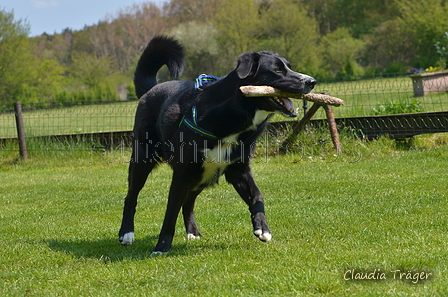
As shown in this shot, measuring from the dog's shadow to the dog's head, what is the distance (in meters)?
1.28

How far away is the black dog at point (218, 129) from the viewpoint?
13.0ft

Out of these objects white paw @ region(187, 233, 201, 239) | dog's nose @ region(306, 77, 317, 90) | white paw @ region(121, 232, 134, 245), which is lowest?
white paw @ region(187, 233, 201, 239)

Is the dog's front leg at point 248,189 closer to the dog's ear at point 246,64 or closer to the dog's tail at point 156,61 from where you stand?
the dog's ear at point 246,64

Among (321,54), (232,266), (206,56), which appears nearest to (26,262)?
(232,266)

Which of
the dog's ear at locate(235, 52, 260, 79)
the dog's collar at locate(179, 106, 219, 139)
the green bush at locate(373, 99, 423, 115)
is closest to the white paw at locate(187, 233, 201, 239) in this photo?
the dog's collar at locate(179, 106, 219, 139)

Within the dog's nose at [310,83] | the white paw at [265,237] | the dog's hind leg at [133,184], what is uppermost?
the dog's nose at [310,83]

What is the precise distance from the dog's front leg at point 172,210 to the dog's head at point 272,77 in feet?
3.09

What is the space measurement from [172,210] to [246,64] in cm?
136

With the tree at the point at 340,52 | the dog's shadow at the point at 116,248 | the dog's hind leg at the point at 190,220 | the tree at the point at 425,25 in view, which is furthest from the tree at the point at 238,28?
the dog's shadow at the point at 116,248

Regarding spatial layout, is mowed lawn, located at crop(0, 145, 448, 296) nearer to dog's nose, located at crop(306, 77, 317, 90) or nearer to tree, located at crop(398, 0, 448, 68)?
dog's nose, located at crop(306, 77, 317, 90)

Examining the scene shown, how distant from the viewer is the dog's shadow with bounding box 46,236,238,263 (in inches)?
164

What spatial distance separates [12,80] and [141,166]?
32.9 metres

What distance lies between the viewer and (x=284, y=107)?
12.8ft

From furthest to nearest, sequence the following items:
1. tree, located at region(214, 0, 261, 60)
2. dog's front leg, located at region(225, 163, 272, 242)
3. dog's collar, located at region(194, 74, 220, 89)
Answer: tree, located at region(214, 0, 261, 60) → dog's collar, located at region(194, 74, 220, 89) → dog's front leg, located at region(225, 163, 272, 242)
